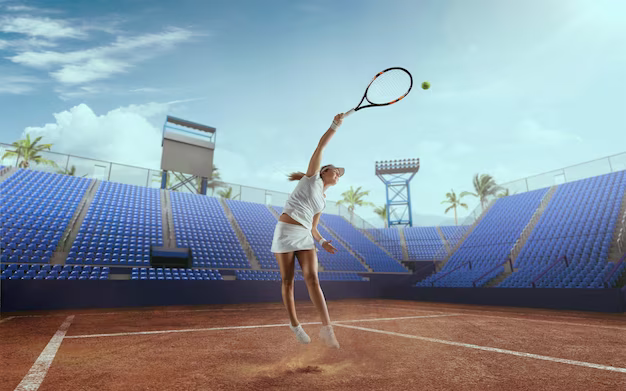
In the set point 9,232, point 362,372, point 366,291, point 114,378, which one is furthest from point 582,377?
point 9,232

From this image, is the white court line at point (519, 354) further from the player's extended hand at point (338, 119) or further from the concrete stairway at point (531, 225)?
the concrete stairway at point (531, 225)

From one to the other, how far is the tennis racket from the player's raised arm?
1.44 metres

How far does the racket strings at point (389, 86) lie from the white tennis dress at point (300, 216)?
205cm

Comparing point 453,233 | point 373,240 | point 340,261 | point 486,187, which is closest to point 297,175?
point 340,261

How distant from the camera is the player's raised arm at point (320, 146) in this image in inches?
147

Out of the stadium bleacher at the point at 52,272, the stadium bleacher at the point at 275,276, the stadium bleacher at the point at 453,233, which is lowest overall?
the stadium bleacher at the point at 275,276

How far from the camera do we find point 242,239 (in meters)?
21.6

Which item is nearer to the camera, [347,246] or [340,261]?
[340,261]

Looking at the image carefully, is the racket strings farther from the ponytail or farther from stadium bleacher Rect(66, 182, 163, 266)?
stadium bleacher Rect(66, 182, 163, 266)

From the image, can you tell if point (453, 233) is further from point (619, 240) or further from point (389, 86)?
point (389, 86)

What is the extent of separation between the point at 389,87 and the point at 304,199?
108 inches

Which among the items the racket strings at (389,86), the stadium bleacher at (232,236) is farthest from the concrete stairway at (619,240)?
the racket strings at (389,86)

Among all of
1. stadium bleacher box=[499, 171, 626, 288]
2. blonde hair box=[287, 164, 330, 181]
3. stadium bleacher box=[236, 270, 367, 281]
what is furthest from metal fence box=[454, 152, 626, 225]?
blonde hair box=[287, 164, 330, 181]

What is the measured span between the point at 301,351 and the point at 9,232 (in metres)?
16.5
